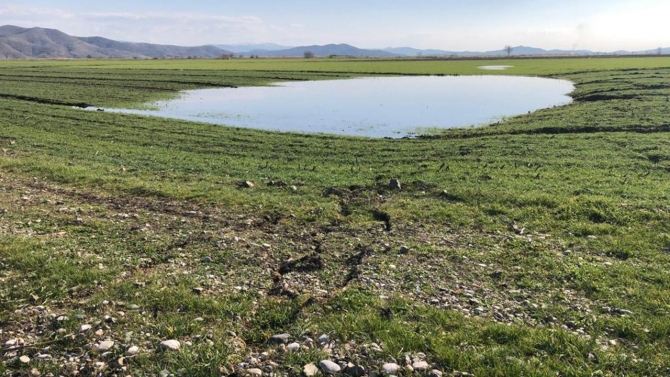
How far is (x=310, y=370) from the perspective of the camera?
6.43 m

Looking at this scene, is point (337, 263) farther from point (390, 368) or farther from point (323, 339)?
point (390, 368)

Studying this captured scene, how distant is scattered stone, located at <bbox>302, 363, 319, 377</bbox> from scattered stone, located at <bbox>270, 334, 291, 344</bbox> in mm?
748

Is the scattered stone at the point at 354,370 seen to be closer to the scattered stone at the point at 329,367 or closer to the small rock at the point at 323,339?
the scattered stone at the point at 329,367

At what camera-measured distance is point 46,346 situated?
687cm

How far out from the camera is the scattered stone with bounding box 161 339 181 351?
22.4 ft

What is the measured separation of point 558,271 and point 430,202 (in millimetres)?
5580

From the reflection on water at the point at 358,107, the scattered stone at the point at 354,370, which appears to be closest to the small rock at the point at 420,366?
the scattered stone at the point at 354,370

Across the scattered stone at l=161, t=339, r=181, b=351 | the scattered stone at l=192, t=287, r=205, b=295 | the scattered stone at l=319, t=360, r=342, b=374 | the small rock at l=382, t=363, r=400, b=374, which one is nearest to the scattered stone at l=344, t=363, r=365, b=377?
the scattered stone at l=319, t=360, r=342, b=374

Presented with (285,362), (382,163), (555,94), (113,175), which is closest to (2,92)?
(113,175)

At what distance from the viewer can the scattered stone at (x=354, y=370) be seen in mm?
6405

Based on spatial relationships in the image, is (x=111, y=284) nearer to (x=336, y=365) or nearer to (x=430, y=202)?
(x=336, y=365)

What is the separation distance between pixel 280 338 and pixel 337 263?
3140 millimetres

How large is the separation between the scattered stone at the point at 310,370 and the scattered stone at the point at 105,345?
2992 mm

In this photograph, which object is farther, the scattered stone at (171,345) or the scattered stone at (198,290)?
the scattered stone at (198,290)
